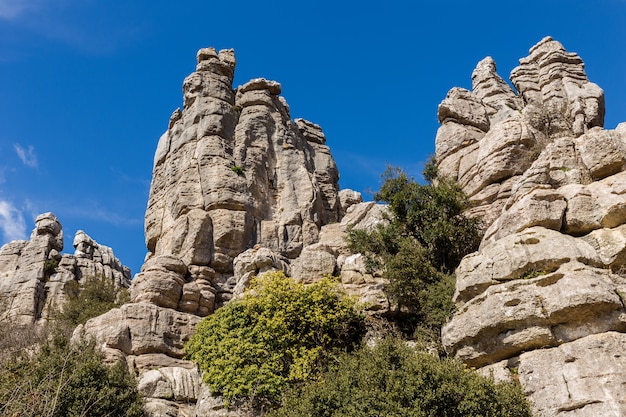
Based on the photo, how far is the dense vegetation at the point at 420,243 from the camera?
22203 mm

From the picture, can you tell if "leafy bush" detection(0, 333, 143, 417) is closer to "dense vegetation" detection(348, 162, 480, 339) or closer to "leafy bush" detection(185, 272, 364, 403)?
"leafy bush" detection(185, 272, 364, 403)

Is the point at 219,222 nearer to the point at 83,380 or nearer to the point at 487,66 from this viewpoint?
the point at 83,380

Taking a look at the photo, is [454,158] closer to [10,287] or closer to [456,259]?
[456,259]

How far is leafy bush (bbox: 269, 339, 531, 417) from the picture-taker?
1441cm

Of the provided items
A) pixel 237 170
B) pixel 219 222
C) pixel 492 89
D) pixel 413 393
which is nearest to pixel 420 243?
pixel 413 393

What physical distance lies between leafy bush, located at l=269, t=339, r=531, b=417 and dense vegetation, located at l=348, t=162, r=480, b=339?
509cm

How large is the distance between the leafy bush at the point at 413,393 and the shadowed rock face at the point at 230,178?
1754 centimetres

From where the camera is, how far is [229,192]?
119 feet

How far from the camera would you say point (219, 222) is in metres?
35.0

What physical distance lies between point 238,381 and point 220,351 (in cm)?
183

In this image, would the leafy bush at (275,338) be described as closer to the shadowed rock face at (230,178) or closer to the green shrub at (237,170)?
the shadowed rock face at (230,178)

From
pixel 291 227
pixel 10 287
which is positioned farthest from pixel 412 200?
pixel 10 287

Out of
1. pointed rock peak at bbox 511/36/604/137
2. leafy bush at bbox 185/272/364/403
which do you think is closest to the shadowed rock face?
leafy bush at bbox 185/272/364/403

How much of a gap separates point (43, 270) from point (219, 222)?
925 inches
